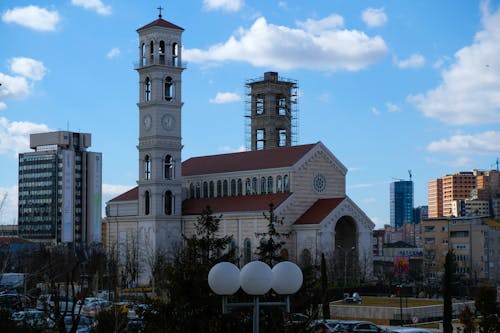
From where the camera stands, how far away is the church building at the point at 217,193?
275ft

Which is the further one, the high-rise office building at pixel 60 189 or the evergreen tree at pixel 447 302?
the high-rise office building at pixel 60 189

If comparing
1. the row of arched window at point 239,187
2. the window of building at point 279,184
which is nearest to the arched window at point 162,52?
the row of arched window at point 239,187

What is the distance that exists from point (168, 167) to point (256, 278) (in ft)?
252

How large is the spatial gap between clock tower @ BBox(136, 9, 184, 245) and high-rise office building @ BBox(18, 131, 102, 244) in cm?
7047

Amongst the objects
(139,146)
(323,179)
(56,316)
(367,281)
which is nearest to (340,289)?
(367,281)

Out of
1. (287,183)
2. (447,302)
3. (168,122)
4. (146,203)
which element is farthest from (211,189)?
(447,302)

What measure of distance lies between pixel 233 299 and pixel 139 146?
72.3 meters

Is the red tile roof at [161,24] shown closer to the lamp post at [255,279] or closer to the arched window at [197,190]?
the arched window at [197,190]

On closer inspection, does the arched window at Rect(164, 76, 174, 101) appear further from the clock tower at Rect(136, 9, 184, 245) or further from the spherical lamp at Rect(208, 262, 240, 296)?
the spherical lamp at Rect(208, 262, 240, 296)

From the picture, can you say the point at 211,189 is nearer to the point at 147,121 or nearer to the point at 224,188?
the point at 224,188

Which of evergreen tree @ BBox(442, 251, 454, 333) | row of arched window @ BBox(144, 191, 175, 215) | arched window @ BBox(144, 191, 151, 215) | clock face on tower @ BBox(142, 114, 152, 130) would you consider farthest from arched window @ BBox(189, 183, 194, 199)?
evergreen tree @ BBox(442, 251, 454, 333)

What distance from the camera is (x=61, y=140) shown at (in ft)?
541

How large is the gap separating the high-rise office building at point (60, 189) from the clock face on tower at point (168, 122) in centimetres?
7310

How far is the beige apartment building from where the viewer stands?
109 meters
